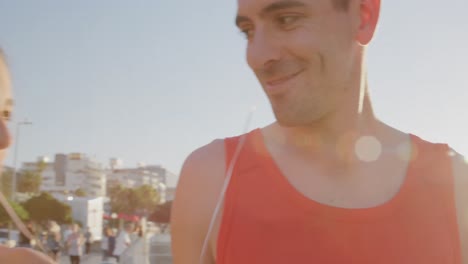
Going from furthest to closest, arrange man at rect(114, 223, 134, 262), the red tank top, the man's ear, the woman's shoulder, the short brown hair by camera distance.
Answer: man at rect(114, 223, 134, 262), the man's ear, the short brown hair, the red tank top, the woman's shoulder

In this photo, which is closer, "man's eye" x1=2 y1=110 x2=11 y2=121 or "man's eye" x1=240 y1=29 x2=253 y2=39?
"man's eye" x1=2 y1=110 x2=11 y2=121

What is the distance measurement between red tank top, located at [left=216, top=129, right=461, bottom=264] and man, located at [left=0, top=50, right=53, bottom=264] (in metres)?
0.60

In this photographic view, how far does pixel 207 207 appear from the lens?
1.89 m

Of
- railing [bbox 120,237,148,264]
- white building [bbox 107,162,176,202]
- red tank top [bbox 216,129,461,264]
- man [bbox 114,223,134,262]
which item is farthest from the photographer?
white building [bbox 107,162,176,202]

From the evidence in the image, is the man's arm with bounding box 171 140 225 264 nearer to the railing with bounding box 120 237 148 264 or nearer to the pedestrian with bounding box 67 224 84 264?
the railing with bounding box 120 237 148 264

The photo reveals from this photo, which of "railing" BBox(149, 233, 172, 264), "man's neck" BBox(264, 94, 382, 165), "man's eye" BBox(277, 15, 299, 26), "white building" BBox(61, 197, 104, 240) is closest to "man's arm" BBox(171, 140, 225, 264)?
"man's neck" BBox(264, 94, 382, 165)

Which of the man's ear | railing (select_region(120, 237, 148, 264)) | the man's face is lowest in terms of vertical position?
railing (select_region(120, 237, 148, 264))

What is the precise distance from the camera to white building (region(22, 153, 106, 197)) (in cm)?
15312

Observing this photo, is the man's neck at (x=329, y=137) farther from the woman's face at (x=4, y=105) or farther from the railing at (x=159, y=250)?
the railing at (x=159, y=250)

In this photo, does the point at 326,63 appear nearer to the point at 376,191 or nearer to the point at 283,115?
the point at 283,115

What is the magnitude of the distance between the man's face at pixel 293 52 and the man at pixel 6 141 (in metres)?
0.68

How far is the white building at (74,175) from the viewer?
153125 millimetres

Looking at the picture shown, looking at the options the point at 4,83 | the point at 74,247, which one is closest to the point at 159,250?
the point at 74,247

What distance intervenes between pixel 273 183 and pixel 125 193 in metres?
111
